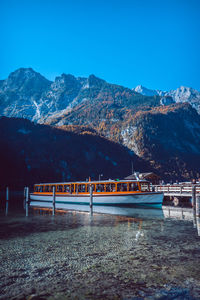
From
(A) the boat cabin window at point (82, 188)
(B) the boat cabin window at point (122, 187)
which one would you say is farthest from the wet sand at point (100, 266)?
(A) the boat cabin window at point (82, 188)

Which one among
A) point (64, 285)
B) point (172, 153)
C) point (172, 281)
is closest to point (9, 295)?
point (64, 285)

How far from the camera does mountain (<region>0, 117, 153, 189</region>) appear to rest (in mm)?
92875

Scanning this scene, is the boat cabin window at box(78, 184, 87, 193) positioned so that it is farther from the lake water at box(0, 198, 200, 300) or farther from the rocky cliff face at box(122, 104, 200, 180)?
the rocky cliff face at box(122, 104, 200, 180)

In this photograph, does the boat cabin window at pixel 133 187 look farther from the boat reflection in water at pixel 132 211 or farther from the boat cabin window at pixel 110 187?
the boat cabin window at pixel 110 187

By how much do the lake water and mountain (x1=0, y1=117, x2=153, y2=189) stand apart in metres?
77.0

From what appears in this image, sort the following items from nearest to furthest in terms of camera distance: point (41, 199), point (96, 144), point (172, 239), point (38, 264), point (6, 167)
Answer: point (38, 264)
point (172, 239)
point (41, 199)
point (6, 167)
point (96, 144)

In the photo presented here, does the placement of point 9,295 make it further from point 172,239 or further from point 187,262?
point 172,239

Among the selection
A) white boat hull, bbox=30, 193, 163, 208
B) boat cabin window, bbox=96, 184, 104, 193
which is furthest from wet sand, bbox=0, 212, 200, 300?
boat cabin window, bbox=96, 184, 104, 193

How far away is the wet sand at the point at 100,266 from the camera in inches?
212

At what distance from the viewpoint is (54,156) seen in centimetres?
11075

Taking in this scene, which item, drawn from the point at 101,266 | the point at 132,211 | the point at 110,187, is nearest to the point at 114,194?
the point at 110,187

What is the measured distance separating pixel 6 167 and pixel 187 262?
90.8 metres

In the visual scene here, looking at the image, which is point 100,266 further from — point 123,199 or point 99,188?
point 99,188

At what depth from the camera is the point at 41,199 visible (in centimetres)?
4303
